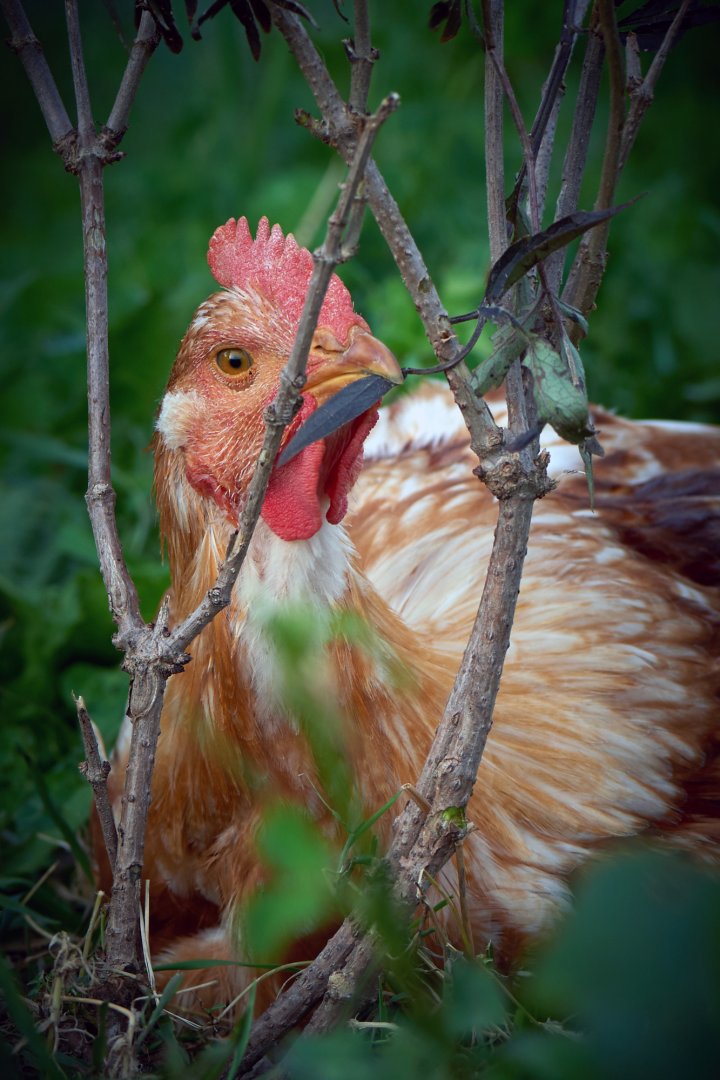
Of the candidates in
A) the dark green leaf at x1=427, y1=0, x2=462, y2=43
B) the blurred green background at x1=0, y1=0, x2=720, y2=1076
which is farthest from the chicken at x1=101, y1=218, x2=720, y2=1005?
the blurred green background at x1=0, y1=0, x2=720, y2=1076

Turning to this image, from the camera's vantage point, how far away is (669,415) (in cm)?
339

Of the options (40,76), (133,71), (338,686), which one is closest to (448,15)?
(133,71)

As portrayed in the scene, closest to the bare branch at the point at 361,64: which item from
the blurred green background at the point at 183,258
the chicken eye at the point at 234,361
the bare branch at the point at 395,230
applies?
the bare branch at the point at 395,230

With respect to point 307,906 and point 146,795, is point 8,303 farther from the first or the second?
point 307,906

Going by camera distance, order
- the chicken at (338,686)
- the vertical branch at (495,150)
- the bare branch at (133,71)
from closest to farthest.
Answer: the vertical branch at (495,150), the bare branch at (133,71), the chicken at (338,686)

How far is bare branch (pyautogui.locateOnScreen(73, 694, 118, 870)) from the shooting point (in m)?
1.38

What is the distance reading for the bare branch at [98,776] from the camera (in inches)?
54.5

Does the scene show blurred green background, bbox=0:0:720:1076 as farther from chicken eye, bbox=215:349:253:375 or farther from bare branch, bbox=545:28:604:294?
bare branch, bbox=545:28:604:294

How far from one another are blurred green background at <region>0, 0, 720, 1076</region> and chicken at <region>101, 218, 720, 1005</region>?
1.91 ft

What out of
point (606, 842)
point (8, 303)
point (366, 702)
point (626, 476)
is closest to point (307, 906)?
point (366, 702)

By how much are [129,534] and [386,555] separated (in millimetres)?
1047

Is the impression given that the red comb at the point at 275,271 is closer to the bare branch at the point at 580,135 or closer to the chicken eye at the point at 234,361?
the chicken eye at the point at 234,361

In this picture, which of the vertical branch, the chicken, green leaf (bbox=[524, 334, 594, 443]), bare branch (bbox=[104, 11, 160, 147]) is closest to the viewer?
green leaf (bbox=[524, 334, 594, 443])

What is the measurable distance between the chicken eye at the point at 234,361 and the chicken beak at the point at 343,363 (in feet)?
0.46
